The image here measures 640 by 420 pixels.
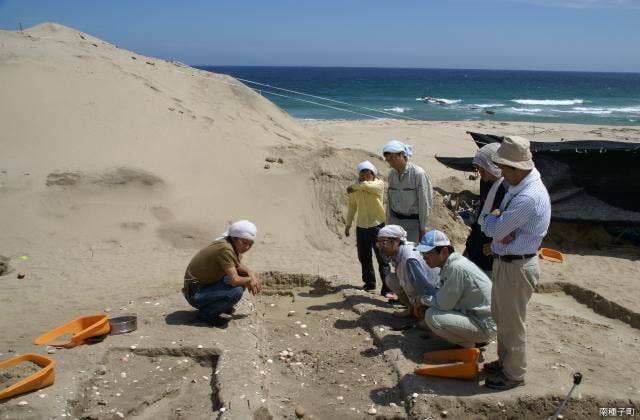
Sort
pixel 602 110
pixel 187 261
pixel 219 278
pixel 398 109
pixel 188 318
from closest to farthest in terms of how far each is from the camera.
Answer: pixel 219 278 < pixel 188 318 < pixel 187 261 < pixel 398 109 < pixel 602 110

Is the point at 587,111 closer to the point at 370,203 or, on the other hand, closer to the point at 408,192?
the point at 370,203

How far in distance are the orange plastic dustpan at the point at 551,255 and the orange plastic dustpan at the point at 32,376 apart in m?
6.26

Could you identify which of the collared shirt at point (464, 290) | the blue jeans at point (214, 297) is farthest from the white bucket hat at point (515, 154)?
the blue jeans at point (214, 297)

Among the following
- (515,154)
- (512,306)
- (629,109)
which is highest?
(515,154)

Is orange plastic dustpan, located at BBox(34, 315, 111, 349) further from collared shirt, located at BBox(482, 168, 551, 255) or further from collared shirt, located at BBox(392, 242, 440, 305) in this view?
collared shirt, located at BBox(482, 168, 551, 255)

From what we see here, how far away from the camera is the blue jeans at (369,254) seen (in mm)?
5711

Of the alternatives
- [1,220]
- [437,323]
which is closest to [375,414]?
[437,323]

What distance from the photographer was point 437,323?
4.31 metres

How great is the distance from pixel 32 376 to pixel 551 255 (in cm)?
653

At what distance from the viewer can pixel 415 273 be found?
185 inches

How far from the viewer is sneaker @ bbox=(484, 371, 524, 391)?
4.05 m

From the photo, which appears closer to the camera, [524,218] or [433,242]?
[524,218]

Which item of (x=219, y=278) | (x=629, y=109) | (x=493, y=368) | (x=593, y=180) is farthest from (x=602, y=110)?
(x=219, y=278)

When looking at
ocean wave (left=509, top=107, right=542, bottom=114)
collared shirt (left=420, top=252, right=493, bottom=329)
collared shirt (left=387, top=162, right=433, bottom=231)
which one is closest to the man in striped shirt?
collared shirt (left=420, top=252, right=493, bottom=329)
